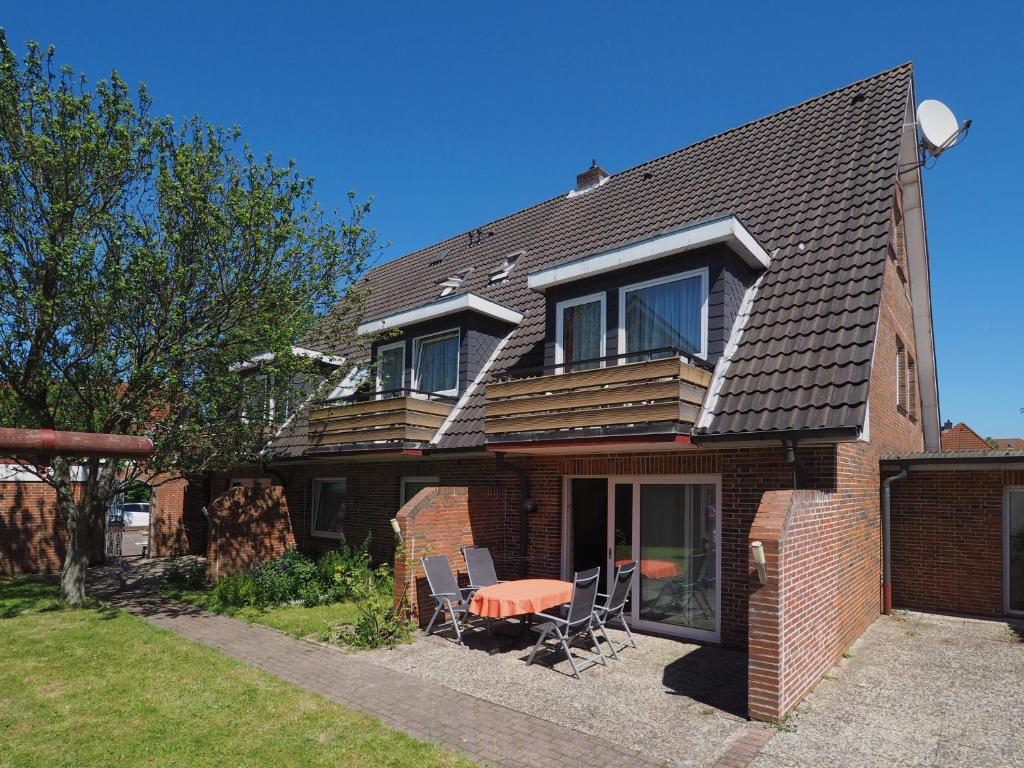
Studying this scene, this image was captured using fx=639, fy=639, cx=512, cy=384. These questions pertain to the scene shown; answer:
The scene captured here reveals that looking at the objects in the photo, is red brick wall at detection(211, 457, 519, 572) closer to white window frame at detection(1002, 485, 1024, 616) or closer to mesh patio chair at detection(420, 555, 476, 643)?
mesh patio chair at detection(420, 555, 476, 643)

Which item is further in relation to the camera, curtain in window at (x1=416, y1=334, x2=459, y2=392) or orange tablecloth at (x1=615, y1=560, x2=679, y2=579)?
curtain in window at (x1=416, y1=334, x2=459, y2=392)

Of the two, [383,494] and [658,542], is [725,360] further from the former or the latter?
[383,494]

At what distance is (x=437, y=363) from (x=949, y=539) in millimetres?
9822

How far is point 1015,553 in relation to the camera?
34.0 feet

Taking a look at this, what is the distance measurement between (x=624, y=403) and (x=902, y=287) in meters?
7.83

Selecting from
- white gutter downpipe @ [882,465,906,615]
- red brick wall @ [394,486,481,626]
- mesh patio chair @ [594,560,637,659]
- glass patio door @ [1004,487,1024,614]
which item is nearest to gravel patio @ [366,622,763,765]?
mesh patio chair @ [594,560,637,659]

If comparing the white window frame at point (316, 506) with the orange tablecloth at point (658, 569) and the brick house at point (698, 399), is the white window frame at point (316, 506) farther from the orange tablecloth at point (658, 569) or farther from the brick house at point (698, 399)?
the orange tablecloth at point (658, 569)

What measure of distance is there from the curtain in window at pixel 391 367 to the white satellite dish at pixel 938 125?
11.0 meters

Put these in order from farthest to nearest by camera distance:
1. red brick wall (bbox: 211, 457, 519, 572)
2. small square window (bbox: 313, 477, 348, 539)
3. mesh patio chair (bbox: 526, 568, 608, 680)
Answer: small square window (bbox: 313, 477, 348, 539) → red brick wall (bbox: 211, 457, 519, 572) → mesh patio chair (bbox: 526, 568, 608, 680)

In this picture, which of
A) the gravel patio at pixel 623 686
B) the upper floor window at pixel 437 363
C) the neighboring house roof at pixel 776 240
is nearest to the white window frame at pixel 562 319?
the neighboring house roof at pixel 776 240

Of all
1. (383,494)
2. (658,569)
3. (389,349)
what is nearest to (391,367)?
(389,349)

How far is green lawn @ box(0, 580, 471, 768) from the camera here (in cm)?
554

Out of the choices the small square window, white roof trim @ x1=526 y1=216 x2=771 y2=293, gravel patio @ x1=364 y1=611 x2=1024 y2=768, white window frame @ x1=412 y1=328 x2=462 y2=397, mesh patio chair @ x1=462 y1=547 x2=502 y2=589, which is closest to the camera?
gravel patio @ x1=364 y1=611 x2=1024 y2=768

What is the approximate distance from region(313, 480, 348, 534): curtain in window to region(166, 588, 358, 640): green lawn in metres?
3.38
